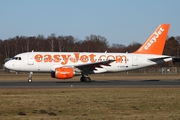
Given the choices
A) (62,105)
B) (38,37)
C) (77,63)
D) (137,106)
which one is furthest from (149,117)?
(38,37)

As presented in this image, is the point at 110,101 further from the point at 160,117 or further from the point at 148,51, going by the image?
the point at 148,51

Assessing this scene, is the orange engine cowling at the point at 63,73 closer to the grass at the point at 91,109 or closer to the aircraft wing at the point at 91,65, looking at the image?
the aircraft wing at the point at 91,65

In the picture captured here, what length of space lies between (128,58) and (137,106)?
25.2m

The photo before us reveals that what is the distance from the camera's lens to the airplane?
129 feet

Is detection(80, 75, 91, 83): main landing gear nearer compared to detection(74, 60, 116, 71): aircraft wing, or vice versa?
detection(74, 60, 116, 71): aircraft wing

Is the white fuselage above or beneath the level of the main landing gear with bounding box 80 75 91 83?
above

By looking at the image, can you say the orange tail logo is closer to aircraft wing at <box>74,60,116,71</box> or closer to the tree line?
aircraft wing at <box>74,60,116,71</box>

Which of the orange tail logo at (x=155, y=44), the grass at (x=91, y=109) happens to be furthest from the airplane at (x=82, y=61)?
the grass at (x=91, y=109)

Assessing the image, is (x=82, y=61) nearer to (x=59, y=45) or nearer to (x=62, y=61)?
(x=62, y=61)

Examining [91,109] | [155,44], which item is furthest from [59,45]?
[91,109]

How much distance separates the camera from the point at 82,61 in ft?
135

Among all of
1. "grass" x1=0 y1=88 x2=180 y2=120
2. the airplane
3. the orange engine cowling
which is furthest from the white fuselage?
"grass" x1=0 y1=88 x2=180 y2=120

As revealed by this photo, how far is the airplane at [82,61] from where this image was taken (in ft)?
129

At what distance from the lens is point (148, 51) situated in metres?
44.0
